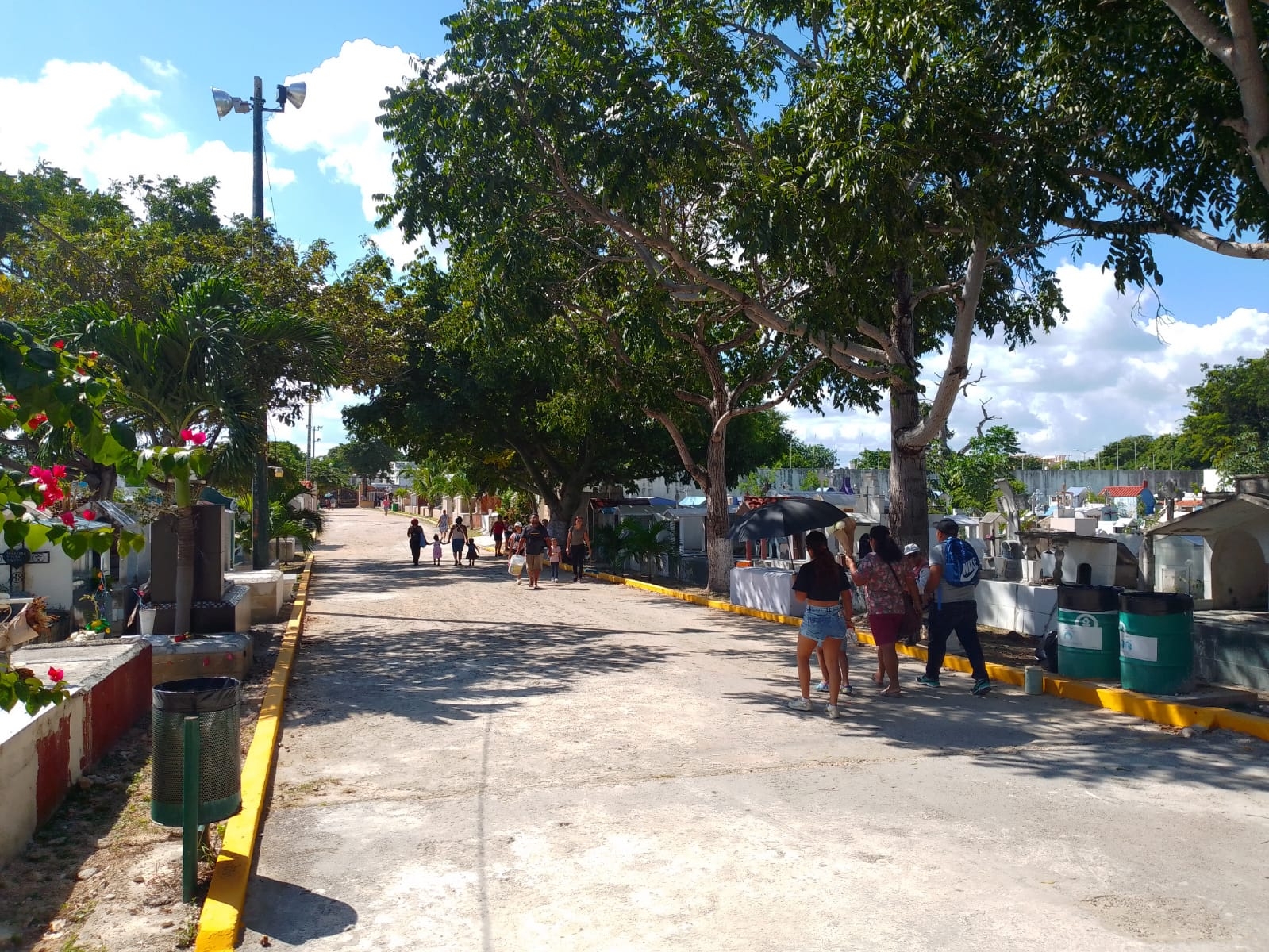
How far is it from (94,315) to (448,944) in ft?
29.8

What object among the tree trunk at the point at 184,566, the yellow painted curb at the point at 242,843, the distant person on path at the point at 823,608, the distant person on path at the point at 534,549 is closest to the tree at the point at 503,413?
the distant person on path at the point at 534,549

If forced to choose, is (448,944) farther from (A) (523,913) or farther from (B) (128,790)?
(B) (128,790)

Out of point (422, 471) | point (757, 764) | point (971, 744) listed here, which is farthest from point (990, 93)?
point (422, 471)

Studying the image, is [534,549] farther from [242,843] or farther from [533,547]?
→ [242,843]

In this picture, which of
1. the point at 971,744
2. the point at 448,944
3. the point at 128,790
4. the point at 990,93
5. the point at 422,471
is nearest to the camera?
the point at 448,944

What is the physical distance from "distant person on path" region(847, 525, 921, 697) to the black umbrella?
8.38 m

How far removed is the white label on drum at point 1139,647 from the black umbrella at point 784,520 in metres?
9.31

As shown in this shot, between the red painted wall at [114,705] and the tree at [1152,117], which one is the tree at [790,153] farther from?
the red painted wall at [114,705]

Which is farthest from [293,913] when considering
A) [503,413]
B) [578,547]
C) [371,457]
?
[371,457]

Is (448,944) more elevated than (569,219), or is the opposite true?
(569,219)

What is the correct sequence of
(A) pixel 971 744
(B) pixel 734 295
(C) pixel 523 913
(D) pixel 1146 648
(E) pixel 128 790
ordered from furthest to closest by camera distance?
(B) pixel 734 295
(D) pixel 1146 648
(A) pixel 971 744
(E) pixel 128 790
(C) pixel 523 913

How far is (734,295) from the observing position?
1345 cm

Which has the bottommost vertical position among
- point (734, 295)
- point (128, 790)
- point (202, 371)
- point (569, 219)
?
point (128, 790)

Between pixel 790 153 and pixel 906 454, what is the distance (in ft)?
13.9
